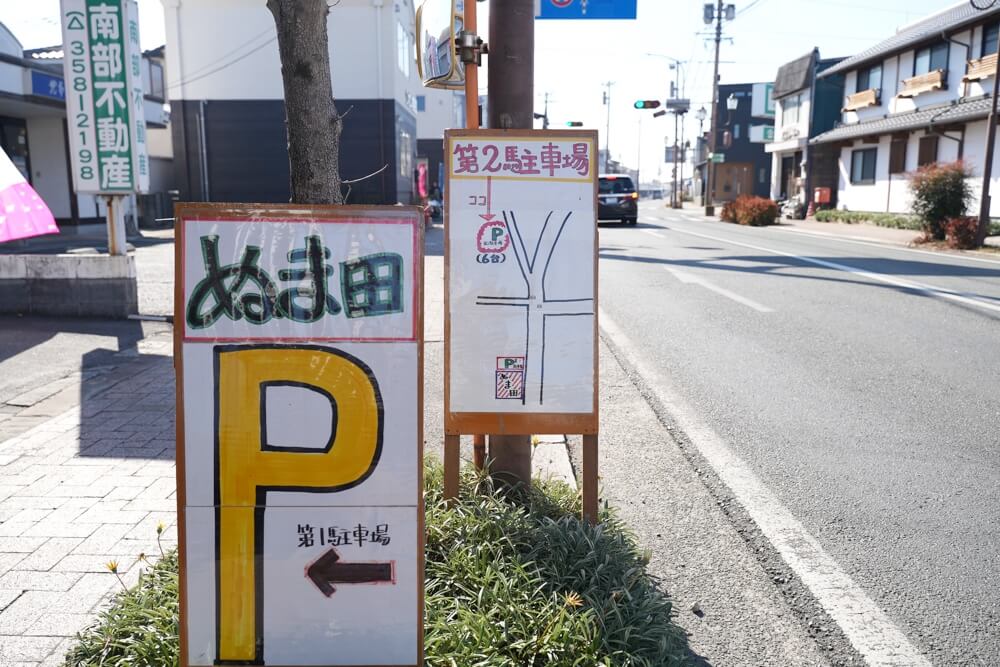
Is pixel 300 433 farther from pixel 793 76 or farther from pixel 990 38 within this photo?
pixel 793 76

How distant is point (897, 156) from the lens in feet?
99.7

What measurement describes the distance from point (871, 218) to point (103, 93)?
2803 cm

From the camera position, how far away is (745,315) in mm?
10047

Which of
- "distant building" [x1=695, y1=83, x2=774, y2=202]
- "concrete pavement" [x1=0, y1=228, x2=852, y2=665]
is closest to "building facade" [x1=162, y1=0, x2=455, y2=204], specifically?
"concrete pavement" [x1=0, y1=228, x2=852, y2=665]

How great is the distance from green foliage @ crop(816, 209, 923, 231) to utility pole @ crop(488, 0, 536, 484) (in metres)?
21.5

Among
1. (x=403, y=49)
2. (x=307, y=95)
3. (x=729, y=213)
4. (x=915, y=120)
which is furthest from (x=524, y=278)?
(x=729, y=213)

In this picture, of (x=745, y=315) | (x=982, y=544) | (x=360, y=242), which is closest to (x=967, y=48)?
(x=745, y=315)

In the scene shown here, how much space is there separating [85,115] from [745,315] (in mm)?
7862

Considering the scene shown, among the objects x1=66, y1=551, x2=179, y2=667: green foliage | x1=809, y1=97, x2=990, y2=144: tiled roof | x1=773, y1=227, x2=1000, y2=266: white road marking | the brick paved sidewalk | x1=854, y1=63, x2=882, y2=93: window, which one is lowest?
the brick paved sidewalk

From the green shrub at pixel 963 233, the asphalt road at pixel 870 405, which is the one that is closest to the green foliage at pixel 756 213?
the green shrub at pixel 963 233

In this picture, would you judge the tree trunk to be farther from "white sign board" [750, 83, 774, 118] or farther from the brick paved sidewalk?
"white sign board" [750, 83, 774, 118]

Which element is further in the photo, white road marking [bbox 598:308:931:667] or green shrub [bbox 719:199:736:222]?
green shrub [bbox 719:199:736:222]

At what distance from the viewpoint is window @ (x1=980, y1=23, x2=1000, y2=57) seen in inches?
964

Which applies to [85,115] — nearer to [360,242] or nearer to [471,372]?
[471,372]
